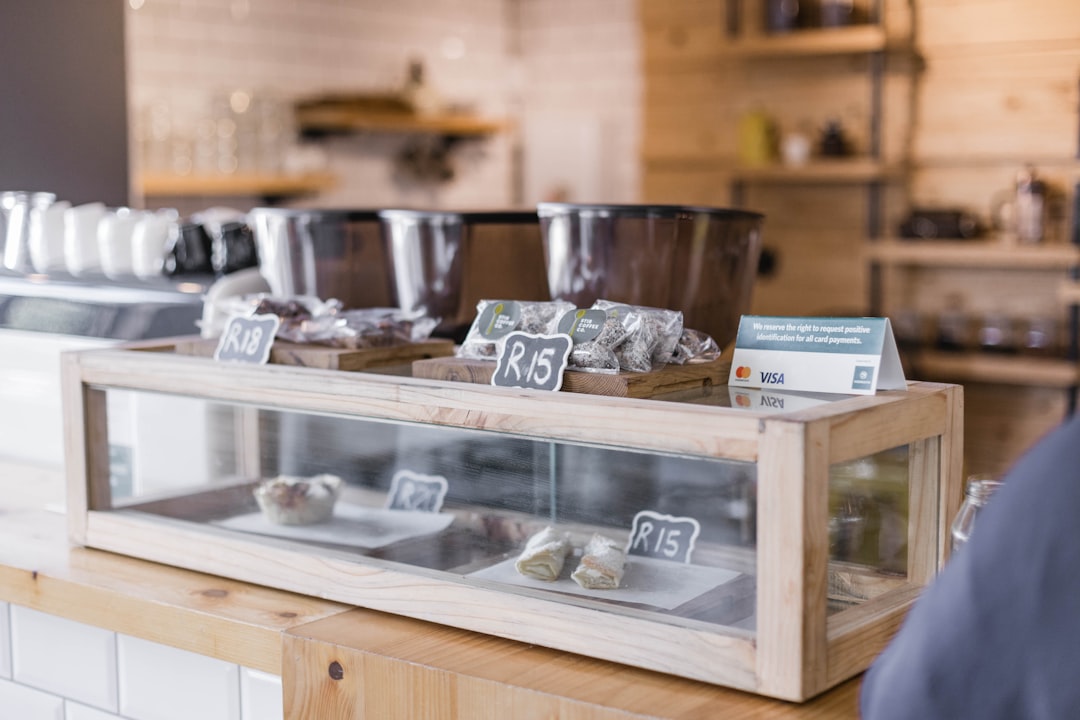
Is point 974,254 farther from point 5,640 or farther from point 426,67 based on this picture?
point 5,640

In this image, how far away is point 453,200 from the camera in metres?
6.30

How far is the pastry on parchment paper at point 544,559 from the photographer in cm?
113

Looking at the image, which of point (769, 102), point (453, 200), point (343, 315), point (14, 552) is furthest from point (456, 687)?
point (453, 200)

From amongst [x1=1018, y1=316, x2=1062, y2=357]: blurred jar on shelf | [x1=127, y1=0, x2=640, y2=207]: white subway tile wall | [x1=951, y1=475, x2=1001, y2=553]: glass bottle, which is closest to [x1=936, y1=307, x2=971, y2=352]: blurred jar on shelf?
[x1=1018, y1=316, x2=1062, y2=357]: blurred jar on shelf

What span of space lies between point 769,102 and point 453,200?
6.92ft

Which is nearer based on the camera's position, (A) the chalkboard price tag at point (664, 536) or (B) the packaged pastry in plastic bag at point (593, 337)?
(B) the packaged pastry in plastic bag at point (593, 337)

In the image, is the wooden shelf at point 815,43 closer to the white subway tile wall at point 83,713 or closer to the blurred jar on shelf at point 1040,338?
the blurred jar on shelf at point 1040,338

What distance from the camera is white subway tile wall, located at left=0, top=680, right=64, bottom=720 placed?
4.66ft

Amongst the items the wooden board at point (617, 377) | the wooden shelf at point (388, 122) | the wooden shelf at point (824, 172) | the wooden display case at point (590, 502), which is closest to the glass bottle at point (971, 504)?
the wooden display case at point (590, 502)

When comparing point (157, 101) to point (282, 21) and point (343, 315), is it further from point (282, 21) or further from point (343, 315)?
point (343, 315)

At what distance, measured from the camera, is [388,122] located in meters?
5.55

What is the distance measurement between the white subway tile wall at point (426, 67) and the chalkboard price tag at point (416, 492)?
3586 millimetres

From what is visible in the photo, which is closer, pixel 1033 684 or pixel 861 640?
pixel 1033 684

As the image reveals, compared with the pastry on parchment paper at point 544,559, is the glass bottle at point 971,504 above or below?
above
